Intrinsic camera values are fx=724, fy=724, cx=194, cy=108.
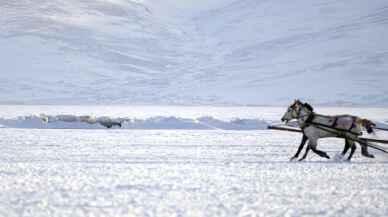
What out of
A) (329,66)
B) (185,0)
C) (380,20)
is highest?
(185,0)

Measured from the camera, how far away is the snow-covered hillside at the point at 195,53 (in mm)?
107500

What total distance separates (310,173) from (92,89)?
102m

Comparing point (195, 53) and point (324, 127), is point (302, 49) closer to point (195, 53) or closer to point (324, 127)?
point (195, 53)

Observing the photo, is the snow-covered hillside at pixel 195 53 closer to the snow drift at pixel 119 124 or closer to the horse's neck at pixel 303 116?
the snow drift at pixel 119 124

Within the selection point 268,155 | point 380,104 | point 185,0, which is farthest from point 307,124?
point 185,0

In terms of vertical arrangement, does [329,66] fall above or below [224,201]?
above

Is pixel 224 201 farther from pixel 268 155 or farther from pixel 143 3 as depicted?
pixel 143 3

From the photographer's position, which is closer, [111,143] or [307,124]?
[307,124]

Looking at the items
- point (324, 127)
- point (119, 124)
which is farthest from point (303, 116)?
point (119, 124)

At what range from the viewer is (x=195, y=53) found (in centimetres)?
14050

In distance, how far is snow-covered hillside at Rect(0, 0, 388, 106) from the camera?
10750 centimetres

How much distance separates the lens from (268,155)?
1608 cm

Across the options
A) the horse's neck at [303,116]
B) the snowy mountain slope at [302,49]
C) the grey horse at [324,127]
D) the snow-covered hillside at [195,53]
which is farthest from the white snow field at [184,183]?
the snowy mountain slope at [302,49]


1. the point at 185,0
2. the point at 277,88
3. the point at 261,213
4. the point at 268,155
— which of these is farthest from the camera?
the point at 185,0
